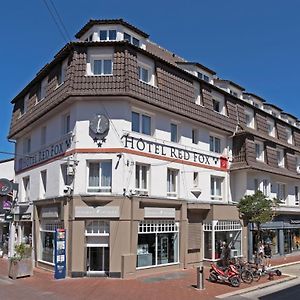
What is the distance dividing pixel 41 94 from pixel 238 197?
1413cm

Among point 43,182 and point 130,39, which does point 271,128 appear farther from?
point 43,182

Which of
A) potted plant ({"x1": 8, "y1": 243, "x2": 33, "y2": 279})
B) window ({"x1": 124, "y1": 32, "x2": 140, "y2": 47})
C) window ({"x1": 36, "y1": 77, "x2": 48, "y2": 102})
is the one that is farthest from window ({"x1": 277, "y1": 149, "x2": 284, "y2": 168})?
potted plant ({"x1": 8, "y1": 243, "x2": 33, "y2": 279})

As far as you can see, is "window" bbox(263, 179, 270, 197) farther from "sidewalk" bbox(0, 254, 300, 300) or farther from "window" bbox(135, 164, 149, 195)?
"window" bbox(135, 164, 149, 195)

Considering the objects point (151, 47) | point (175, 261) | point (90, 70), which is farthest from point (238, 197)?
point (90, 70)

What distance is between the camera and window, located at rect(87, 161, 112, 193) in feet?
67.7

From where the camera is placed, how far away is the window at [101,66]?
21406 millimetres

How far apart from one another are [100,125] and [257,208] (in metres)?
11.1

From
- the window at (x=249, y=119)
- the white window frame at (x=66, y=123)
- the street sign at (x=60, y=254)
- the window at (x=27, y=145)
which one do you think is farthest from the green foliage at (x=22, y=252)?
the window at (x=249, y=119)

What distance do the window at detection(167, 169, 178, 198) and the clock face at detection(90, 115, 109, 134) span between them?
4.88 meters

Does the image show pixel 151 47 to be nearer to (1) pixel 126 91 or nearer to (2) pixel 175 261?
(1) pixel 126 91

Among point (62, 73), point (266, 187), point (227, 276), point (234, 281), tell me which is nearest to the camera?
point (234, 281)

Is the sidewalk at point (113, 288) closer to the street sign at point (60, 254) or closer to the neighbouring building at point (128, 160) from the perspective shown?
the street sign at point (60, 254)

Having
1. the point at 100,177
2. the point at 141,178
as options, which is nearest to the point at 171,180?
the point at 141,178

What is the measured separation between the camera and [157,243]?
2188 cm
